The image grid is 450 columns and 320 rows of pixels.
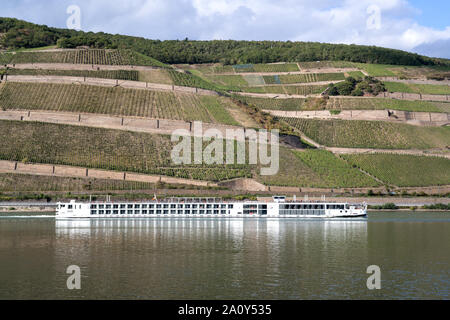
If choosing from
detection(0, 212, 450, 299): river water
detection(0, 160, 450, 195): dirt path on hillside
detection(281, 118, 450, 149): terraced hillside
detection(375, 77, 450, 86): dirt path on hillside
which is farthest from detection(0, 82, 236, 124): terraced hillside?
detection(375, 77, 450, 86): dirt path on hillside

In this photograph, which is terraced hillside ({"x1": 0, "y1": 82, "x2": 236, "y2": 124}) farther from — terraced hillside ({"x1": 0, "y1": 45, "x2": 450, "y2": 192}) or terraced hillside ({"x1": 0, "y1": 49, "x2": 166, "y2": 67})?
terraced hillside ({"x1": 0, "y1": 49, "x2": 166, "y2": 67})

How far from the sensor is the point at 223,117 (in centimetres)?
10994

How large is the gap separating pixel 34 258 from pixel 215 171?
2089 inches

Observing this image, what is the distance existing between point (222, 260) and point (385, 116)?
8919 cm

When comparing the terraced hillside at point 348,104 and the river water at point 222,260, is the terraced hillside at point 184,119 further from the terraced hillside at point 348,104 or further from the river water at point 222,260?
the river water at point 222,260

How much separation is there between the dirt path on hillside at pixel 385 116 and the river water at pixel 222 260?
61.2 metres

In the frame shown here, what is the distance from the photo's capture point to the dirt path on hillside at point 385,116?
12238 cm

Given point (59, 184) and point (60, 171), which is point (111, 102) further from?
point (59, 184)

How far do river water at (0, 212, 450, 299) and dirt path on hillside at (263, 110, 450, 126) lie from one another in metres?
61.2

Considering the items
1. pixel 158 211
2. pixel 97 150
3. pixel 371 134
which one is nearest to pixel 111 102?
pixel 97 150

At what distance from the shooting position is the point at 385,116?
400ft

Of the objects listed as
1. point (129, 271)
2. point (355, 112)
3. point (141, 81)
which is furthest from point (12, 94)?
point (129, 271)

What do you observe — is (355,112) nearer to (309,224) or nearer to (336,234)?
(309,224)

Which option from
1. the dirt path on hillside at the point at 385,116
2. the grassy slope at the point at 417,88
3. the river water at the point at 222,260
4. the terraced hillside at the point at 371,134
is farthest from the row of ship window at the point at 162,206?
the grassy slope at the point at 417,88
